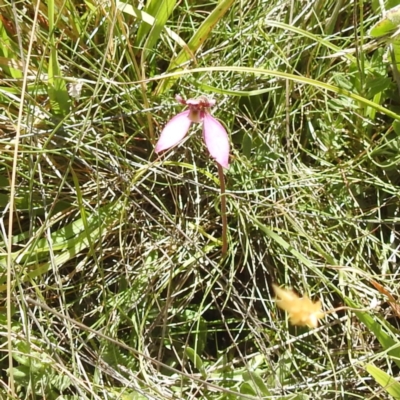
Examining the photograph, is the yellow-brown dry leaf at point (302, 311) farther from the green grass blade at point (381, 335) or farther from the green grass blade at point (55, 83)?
the green grass blade at point (55, 83)

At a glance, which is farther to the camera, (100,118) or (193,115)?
(100,118)

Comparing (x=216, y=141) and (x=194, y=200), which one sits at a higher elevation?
(x=216, y=141)

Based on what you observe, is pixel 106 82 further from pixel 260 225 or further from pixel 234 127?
pixel 260 225

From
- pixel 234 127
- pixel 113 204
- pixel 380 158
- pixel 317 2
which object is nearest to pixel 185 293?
pixel 113 204

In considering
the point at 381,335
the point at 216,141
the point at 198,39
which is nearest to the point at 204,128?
the point at 216,141

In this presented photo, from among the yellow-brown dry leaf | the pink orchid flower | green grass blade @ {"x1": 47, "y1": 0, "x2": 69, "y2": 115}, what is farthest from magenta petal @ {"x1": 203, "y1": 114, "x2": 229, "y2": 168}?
green grass blade @ {"x1": 47, "y1": 0, "x2": 69, "y2": 115}

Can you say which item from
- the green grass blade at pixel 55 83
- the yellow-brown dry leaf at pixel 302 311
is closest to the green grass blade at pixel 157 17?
the green grass blade at pixel 55 83

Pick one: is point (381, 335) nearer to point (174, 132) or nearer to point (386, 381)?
point (386, 381)
